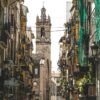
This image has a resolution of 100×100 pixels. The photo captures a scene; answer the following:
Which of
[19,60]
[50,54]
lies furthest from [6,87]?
[50,54]

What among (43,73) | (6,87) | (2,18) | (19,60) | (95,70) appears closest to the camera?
(95,70)

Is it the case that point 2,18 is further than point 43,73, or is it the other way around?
point 43,73

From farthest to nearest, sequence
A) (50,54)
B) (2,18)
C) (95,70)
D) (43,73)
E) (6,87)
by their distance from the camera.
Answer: (50,54), (43,73), (2,18), (6,87), (95,70)

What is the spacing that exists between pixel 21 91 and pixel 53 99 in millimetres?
76753

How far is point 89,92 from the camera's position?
3050cm

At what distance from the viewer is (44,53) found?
119688mm

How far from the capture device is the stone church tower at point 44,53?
113938mm

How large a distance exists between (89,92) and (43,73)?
83536 millimetres

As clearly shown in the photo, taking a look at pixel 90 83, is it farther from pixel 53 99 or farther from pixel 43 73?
pixel 53 99

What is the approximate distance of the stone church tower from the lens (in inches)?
4486

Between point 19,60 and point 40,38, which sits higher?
point 40,38

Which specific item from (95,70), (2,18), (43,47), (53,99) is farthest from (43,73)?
(95,70)

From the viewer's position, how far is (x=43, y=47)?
117812mm

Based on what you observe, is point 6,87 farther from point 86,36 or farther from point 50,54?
point 50,54
